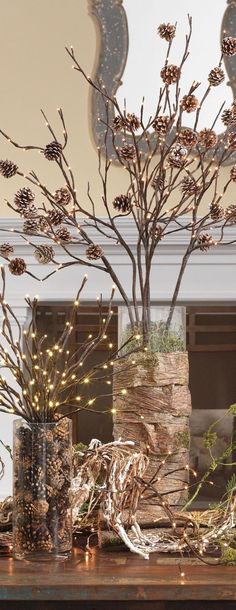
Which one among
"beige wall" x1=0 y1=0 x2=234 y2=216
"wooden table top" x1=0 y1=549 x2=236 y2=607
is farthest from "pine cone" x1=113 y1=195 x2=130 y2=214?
"beige wall" x1=0 y1=0 x2=234 y2=216

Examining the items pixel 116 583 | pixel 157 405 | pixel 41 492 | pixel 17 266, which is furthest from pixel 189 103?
pixel 116 583

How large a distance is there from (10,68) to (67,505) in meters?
2.92

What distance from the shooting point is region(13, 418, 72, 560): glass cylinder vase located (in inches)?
62.4

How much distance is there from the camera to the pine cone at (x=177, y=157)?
200 centimetres

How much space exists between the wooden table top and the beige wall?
2.78 metres

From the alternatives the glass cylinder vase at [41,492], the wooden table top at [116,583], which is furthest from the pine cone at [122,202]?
the wooden table top at [116,583]

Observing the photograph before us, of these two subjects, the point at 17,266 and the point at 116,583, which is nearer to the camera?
the point at 116,583

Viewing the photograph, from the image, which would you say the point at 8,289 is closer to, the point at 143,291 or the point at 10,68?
the point at 10,68

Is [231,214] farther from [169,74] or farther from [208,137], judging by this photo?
[169,74]

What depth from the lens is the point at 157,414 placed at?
5.93ft

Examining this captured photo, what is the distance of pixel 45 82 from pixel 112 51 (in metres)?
0.30

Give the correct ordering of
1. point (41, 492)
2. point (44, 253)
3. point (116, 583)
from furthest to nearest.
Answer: point (44, 253), point (41, 492), point (116, 583)

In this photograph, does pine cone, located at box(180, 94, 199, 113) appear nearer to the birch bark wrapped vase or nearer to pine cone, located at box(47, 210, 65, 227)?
pine cone, located at box(47, 210, 65, 227)

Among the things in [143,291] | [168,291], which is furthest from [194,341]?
[143,291]
